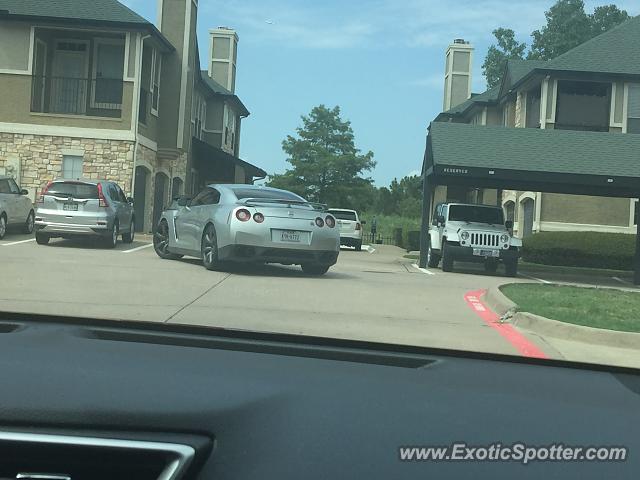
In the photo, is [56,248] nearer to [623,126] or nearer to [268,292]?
[268,292]

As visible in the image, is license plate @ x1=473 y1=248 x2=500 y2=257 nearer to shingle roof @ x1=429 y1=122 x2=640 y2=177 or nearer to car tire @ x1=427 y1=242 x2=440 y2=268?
car tire @ x1=427 y1=242 x2=440 y2=268

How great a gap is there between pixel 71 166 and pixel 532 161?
1202 centimetres

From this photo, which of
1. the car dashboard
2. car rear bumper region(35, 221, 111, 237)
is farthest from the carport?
the car dashboard

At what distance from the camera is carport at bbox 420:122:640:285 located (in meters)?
17.7

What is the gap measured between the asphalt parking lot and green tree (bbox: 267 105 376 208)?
1341mm

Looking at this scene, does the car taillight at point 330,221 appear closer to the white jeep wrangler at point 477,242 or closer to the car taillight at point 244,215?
the car taillight at point 244,215

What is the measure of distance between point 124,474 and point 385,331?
5.45 meters

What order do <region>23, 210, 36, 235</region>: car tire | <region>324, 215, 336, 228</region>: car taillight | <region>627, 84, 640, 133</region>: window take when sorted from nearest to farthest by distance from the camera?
<region>324, 215, 336, 228</region>: car taillight
<region>23, 210, 36, 235</region>: car tire
<region>627, 84, 640, 133</region>: window

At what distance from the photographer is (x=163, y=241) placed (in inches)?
563

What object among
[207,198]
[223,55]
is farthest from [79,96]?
[207,198]

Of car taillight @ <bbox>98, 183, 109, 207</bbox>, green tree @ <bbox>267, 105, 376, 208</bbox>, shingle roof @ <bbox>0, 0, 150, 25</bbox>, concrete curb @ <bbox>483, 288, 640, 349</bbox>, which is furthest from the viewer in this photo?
shingle roof @ <bbox>0, 0, 150, 25</bbox>

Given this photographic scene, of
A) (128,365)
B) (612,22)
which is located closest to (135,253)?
(128,365)

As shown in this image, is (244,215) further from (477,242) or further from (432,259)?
(432,259)

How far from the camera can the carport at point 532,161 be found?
1772 centimetres
